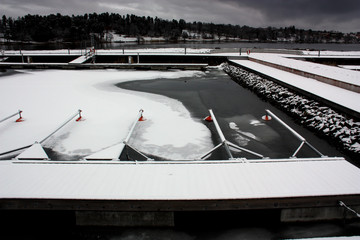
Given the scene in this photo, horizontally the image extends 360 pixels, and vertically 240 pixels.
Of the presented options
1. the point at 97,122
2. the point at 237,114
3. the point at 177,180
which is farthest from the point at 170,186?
the point at 237,114

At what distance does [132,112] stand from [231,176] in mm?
5875

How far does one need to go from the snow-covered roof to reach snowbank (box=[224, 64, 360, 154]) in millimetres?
2699

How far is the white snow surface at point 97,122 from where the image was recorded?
252 inches

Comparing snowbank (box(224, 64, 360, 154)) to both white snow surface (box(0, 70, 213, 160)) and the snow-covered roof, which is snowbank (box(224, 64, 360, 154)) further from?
white snow surface (box(0, 70, 213, 160))

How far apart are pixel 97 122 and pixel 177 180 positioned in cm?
509

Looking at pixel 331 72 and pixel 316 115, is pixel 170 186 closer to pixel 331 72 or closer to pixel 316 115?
pixel 316 115

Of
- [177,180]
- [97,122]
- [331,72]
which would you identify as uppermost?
[331,72]

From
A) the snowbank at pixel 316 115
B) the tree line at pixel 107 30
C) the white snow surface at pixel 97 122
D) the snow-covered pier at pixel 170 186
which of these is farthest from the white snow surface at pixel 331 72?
the tree line at pixel 107 30

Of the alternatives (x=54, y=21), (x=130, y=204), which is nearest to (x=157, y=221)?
(x=130, y=204)

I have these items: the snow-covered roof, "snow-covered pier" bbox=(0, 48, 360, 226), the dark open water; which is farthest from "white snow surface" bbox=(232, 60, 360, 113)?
the snow-covered roof

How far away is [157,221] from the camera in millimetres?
3582

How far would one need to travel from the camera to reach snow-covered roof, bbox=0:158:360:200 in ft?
11.6

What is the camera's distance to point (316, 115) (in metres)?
8.13

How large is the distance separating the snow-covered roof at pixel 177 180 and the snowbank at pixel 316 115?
8.85ft
